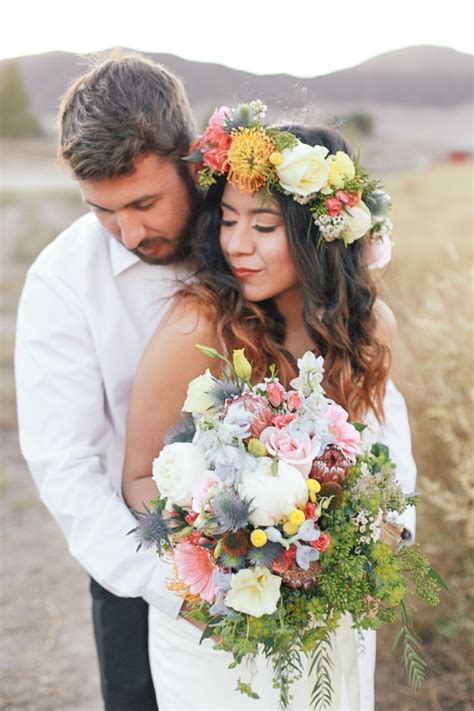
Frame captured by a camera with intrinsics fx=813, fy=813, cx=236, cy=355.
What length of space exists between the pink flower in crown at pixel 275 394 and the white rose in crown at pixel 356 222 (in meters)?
0.83

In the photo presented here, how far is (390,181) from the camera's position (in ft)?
44.5

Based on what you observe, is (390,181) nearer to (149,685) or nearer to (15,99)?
(149,685)

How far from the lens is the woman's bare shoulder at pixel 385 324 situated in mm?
2934

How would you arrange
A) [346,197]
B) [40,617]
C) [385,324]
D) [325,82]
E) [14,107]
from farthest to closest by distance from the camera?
[14,107]
[325,82]
[40,617]
[385,324]
[346,197]

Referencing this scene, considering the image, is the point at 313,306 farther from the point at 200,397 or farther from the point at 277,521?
the point at 277,521

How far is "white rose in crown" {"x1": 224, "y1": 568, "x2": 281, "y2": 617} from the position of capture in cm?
177

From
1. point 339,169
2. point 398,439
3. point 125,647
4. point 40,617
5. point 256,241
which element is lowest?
point 40,617

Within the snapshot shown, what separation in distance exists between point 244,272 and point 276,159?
374mm

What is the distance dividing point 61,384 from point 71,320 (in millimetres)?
226

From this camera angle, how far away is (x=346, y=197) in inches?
99.7

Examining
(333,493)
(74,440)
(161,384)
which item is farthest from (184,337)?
(333,493)

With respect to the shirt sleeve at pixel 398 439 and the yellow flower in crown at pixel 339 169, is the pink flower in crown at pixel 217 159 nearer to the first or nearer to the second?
the yellow flower in crown at pixel 339 169

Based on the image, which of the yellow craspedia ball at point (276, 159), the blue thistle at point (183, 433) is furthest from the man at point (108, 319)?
the blue thistle at point (183, 433)

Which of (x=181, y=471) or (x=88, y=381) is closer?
(x=181, y=471)
